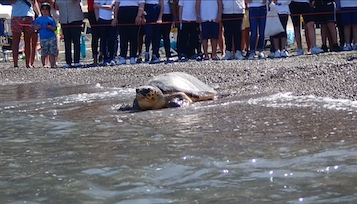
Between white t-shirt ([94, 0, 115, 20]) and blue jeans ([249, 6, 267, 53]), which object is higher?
white t-shirt ([94, 0, 115, 20])

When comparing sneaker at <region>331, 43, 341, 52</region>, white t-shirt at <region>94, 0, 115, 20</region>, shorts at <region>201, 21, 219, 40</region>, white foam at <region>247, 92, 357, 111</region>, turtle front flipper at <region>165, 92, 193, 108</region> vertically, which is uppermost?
white t-shirt at <region>94, 0, 115, 20</region>

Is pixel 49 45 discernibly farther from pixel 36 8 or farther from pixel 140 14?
pixel 140 14

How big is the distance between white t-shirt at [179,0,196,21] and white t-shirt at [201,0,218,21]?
0.30 m

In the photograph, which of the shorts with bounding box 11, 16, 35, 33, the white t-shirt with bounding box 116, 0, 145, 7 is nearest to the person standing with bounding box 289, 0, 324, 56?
the white t-shirt with bounding box 116, 0, 145, 7

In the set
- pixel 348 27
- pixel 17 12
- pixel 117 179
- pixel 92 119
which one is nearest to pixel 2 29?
pixel 17 12

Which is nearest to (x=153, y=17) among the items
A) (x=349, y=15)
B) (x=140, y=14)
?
(x=140, y=14)

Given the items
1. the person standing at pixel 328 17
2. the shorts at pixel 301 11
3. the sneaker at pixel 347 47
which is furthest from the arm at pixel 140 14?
the sneaker at pixel 347 47

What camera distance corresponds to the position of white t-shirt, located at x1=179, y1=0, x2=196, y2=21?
521 inches

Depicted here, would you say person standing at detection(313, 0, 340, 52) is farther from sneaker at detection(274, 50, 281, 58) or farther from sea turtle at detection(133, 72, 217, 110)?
sea turtle at detection(133, 72, 217, 110)

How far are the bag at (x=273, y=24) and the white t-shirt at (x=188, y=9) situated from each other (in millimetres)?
1434

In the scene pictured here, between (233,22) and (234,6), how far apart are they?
0.30m

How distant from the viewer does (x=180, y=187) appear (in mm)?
4004

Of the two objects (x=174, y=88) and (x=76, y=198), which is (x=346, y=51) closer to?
(x=174, y=88)

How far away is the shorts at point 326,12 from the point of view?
12703 millimetres
